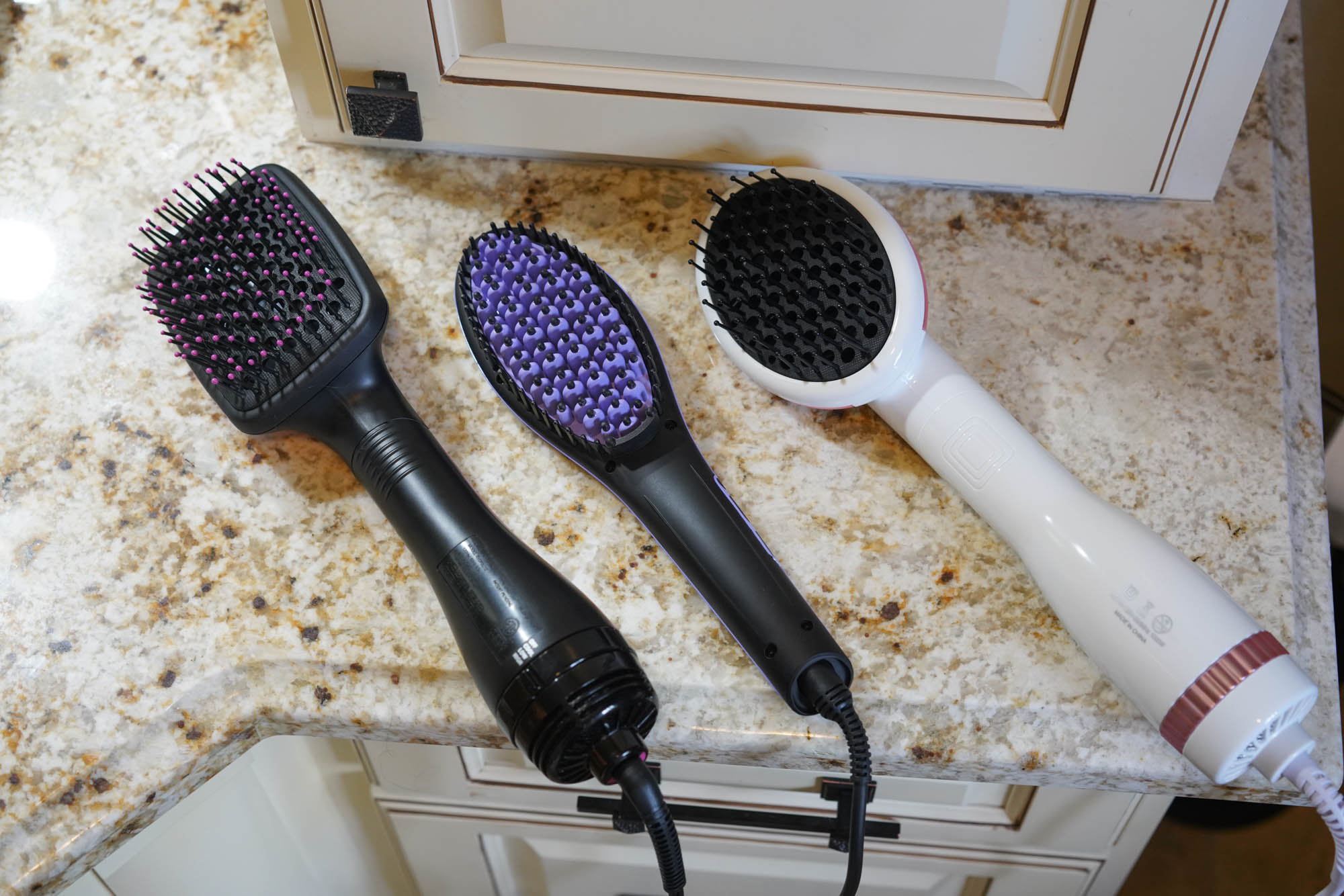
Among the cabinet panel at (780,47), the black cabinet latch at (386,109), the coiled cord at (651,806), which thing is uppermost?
the cabinet panel at (780,47)

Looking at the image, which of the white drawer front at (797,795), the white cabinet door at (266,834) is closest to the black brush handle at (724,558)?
the white drawer front at (797,795)

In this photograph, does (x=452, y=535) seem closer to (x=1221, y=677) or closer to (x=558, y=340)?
(x=558, y=340)

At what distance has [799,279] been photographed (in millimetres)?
521

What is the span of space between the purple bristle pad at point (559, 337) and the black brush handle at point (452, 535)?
2.3 inches

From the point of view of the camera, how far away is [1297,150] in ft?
2.10

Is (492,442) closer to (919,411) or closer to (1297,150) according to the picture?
(919,411)

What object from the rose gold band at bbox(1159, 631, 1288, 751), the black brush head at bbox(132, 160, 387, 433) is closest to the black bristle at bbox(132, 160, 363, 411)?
the black brush head at bbox(132, 160, 387, 433)

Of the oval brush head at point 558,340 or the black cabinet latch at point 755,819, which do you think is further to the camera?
the black cabinet latch at point 755,819

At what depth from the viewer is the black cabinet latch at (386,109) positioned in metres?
0.57

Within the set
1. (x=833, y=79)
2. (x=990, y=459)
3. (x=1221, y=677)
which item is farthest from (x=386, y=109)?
(x=1221, y=677)

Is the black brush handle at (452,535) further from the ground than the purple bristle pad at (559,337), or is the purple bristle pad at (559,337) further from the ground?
the purple bristle pad at (559,337)

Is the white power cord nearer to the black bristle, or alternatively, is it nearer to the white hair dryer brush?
the white hair dryer brush

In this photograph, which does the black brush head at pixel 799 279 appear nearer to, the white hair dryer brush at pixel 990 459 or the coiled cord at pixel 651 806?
the white hair dryer brush at pixel 990 459

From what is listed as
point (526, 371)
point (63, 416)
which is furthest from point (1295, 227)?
point (63, 416)
